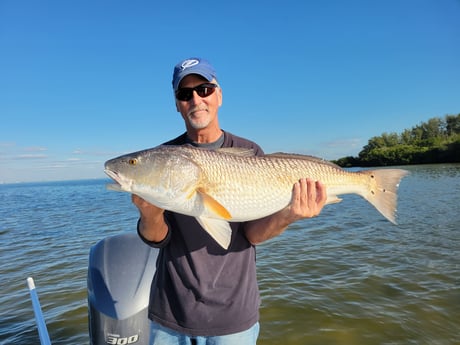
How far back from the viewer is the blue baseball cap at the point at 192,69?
8.75ft

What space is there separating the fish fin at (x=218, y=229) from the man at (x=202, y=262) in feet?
0.51

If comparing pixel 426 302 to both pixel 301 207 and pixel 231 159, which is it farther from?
pixel 231 159

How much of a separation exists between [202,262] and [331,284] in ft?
18.9

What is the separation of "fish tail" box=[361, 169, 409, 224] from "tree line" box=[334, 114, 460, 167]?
2746 inches

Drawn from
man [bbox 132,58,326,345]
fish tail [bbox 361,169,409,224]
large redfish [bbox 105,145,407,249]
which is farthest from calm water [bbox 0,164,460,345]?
large redfish [bbox 105,145,407,249]

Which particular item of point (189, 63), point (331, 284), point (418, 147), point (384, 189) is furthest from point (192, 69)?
point (418, 147)

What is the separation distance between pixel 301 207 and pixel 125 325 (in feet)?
7.96

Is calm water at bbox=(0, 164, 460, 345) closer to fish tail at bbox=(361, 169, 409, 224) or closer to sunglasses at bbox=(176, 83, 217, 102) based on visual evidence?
fish tail at bbox=(361, 169, 409, 224)

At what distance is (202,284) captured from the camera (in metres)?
2.37

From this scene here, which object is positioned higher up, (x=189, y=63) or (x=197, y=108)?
(x=189, y=63)

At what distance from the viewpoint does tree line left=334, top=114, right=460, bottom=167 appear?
208 feet

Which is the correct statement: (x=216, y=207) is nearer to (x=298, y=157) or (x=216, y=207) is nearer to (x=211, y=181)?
(x=211, y=181)

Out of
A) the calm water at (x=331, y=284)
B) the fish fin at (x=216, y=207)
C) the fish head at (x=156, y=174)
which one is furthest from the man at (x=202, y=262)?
the calm water at (x=331, y=284)

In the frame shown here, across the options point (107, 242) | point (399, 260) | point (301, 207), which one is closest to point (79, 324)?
point (107, 242)
